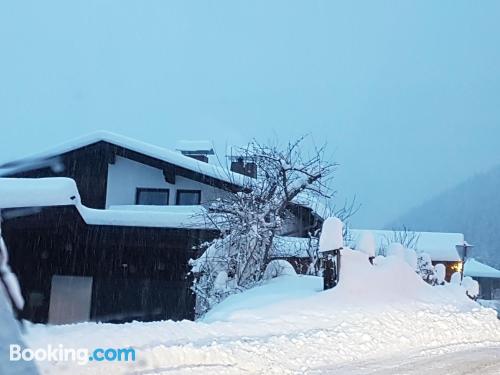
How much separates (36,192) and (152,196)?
759 centimetres

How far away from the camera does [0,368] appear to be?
4.19 m

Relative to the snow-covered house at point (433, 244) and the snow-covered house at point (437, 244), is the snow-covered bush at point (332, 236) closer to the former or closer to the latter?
the snow-covered house at point (433, 244)

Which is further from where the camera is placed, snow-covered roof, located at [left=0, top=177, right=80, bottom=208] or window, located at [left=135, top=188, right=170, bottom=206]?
window, located at [left=135, top=188, right=170, bottom=206]

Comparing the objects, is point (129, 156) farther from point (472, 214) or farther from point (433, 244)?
point (472, 214)

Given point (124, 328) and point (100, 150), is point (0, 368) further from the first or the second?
point (100, 150)

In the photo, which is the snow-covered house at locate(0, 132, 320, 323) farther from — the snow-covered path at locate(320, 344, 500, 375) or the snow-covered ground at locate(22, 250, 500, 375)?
the snow-covered path at locate(320, 344, 500, 375)

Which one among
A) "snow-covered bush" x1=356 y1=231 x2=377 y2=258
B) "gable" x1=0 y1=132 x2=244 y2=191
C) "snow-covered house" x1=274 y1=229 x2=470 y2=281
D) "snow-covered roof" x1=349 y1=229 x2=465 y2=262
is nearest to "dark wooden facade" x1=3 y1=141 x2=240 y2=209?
"gable" x1=0 y1=132 x2=244 y2=191

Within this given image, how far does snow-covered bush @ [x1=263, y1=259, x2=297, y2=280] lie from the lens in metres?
13.4

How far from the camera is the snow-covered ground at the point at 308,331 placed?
622 cm

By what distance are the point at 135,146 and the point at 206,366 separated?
51.0ft

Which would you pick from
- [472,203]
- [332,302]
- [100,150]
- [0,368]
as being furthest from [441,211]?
[0,368]

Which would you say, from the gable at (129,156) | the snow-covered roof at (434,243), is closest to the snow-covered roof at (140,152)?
the gable at (129,156)

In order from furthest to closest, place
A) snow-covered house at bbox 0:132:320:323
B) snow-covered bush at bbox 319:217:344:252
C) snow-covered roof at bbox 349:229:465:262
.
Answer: snow-covered roof at bbox 349:229:465:262 < snow-covered house at bbox 0:132:320:323 < snow-covered bush at bbox 319:217:344:252

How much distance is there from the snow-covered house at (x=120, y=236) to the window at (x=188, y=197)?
3 centimetres
